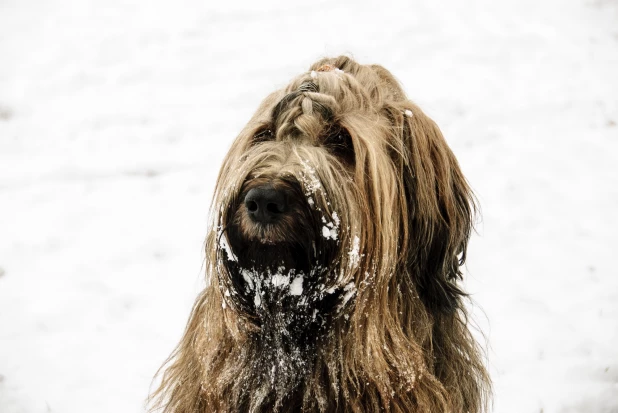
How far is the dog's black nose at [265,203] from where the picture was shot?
1951mm

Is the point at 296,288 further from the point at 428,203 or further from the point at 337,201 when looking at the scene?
the point at 428,203

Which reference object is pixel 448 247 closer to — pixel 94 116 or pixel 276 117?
pixel 276 117

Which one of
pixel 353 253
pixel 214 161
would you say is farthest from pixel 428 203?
pixel 214 161

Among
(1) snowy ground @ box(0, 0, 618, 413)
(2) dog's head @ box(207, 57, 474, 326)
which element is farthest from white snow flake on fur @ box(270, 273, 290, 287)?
(1) snowy ground @ box(0, 0, 618, 413)

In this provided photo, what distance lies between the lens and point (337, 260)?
2135mm

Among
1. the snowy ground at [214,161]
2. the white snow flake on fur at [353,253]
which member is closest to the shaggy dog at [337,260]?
the white snow flake on fur at [353,253]

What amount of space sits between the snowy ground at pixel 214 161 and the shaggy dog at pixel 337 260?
86 cm

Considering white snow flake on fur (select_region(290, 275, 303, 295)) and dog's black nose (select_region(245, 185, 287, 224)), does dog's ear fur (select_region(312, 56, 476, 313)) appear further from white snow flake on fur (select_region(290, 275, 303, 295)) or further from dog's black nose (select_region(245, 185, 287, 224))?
dog's black nose (select_region(245, 185, 287, 224))

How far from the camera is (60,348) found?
3.61 m

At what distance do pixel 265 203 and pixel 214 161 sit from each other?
3.02 metres

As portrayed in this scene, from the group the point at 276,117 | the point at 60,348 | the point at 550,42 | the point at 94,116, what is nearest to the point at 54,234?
the point at 60,348

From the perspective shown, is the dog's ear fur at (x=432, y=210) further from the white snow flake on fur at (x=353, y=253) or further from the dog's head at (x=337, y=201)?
the white snow flake on fur at (x=353, y=253)

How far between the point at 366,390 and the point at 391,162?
906 millimetres

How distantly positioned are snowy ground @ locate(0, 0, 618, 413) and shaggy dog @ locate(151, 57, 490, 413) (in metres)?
0.86
